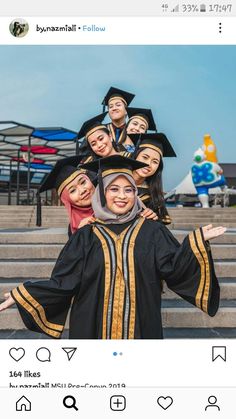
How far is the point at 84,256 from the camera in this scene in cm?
201

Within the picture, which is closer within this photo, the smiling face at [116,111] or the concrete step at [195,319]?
the concrete step at [195,319]

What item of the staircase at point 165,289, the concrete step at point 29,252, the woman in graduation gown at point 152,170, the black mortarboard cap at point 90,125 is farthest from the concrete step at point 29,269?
the black mortarboard cap at point 90,125

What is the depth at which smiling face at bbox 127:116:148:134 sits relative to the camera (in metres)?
4.00

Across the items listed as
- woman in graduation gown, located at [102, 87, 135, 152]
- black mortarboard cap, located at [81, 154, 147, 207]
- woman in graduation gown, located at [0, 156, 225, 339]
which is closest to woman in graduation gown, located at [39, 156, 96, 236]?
black mortarboard cap, located at [81, 154, 147, 207]

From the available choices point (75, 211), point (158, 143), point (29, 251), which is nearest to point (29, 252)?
point (29, 251)

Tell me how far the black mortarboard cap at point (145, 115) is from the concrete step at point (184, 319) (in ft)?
7.52

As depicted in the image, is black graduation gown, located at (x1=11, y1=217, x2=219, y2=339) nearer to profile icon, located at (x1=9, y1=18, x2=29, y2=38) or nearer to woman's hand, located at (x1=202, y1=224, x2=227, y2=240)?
woman's hand, located at (x1=202, y1=224, x2=227, y2=240)

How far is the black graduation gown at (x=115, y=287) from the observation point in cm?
192
